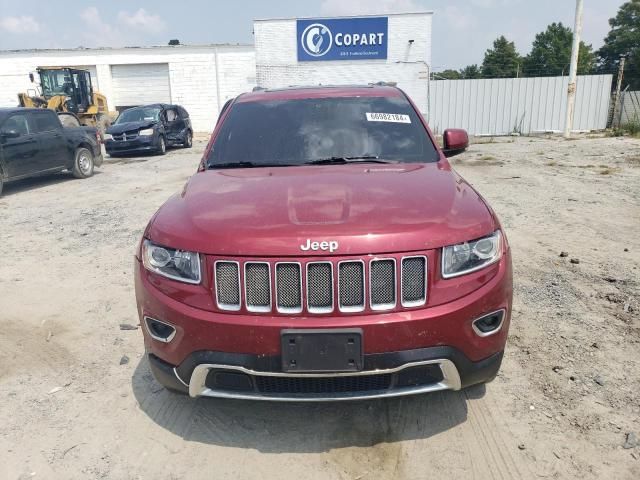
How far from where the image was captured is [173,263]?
245 centimetres

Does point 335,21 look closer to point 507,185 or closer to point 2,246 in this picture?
point 507,185

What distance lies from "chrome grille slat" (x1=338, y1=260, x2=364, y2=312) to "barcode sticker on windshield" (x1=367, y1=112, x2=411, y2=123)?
1839mm

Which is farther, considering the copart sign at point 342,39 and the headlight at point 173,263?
the copart sign at point 342,39

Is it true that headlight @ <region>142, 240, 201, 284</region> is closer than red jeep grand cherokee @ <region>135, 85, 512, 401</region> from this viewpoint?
No

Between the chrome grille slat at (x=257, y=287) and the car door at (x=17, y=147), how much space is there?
9446 millimetres

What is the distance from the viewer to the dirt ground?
8.18 ft

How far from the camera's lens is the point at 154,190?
33.8 ft

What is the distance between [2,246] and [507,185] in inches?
323

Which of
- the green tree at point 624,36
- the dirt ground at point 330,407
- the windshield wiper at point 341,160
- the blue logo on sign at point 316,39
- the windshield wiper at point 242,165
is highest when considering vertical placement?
the green tree at point 624,36

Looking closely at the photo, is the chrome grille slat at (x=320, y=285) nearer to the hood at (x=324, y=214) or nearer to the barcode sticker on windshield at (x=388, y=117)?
the hood at (x=324, y=214)

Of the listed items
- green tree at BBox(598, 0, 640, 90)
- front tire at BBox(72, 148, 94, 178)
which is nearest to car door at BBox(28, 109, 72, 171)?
front tire at BBox(72, 148, 94, 178)

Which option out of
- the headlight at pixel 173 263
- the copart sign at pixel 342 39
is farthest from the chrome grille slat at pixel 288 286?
the copart sign at pixel 342 39

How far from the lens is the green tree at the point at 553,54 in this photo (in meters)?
62.5

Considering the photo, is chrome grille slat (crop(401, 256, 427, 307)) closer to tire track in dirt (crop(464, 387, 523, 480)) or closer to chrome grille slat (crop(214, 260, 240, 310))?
chrome grille slat (crop(214, 260, 240, 310))
